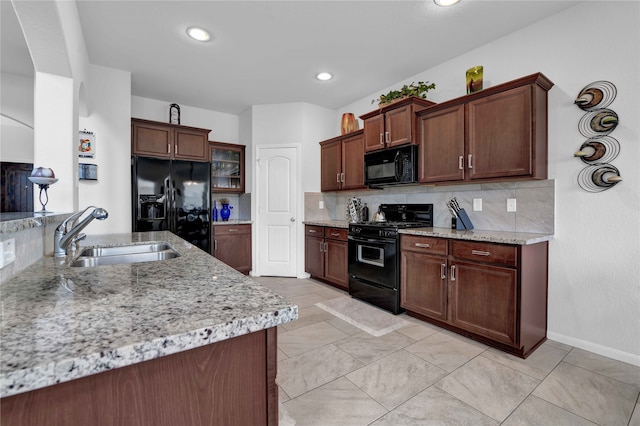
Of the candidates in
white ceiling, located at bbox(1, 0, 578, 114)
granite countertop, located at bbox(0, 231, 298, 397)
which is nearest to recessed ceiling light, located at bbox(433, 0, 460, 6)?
white ceiling, located at bbox(1, 0, 578, 114)

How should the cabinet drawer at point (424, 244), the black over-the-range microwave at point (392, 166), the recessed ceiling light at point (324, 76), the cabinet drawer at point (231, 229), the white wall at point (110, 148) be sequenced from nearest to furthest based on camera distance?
the cabinet drawer at point (424, 244), the black over-the-range microwave at point (392, 166), the white wall at point (110, 148), the recessed ceiling light at point (324, 76), the cabinet drawer at point (231, 229)

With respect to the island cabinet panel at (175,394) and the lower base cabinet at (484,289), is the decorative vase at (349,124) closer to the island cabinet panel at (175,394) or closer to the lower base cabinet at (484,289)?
the lower base cabinet at (484,289)

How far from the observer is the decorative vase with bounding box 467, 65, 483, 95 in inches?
107

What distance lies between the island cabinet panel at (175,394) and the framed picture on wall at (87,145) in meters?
3.51

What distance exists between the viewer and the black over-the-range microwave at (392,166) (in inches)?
123

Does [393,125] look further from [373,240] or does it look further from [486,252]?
[486,252]

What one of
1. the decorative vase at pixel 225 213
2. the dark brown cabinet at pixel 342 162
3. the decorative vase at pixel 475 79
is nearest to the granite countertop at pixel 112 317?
the decorative vase at pixel 475 79

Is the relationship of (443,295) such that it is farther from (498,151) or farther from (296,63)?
(296,63)

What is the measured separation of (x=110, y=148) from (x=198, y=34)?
161cm

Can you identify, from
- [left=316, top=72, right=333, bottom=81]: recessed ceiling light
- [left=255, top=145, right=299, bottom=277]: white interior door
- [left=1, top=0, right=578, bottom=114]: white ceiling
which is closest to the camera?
[left=1, top=0, right=578, bottom=114]: white ceiling

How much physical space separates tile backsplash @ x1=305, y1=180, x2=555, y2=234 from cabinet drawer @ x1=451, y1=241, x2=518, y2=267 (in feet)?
1.77

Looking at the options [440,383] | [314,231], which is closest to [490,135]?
[440,383]

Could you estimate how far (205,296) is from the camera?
0.80m

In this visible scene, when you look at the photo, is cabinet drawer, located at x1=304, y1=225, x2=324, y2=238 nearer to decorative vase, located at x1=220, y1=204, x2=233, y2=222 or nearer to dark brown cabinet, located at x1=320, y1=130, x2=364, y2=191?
dark brown cabinet, located at x1=320, y1=130, x2=364, y2=191
